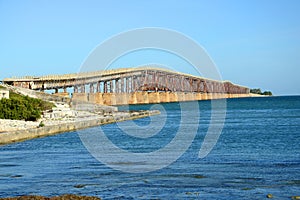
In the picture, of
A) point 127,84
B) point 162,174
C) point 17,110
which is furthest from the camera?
point 127,84

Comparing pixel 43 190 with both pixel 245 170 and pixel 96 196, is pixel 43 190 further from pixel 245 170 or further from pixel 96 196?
pixel 245 170

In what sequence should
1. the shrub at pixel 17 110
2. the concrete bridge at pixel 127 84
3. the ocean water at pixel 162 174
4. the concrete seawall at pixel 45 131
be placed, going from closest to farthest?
the ocean water at pixel 162 174 < the concrete seawall at pixel 45 131 < the shrub at pixel 17 110 < the concrete bridge at pixel 127 84

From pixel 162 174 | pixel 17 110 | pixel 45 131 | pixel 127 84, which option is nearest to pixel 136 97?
pixel 127 84

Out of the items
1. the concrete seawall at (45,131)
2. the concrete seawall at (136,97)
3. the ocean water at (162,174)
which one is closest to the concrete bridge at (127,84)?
the concrete seawall at (136,97)

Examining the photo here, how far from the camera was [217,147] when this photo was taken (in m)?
35.2

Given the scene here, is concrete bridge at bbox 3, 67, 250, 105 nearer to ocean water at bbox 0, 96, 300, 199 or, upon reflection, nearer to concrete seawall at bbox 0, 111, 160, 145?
concrete seawall at bbox 0, 111, 160, 145

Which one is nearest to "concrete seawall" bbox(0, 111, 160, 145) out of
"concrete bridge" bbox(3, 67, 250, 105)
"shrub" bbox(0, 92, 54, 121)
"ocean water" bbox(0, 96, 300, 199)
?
"ocean water" bbox(0, 96, 300, 199)

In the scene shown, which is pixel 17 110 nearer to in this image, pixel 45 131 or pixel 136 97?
pixel 45 131

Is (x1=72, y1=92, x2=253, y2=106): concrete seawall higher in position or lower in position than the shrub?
higher

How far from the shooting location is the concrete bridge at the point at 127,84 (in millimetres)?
111438

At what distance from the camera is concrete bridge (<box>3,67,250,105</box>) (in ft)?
366

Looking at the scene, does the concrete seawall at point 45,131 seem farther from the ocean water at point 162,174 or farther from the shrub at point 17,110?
the shrub at point 17,110

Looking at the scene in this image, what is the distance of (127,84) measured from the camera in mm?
150375

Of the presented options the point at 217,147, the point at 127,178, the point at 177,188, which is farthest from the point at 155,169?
the point at 217,147
